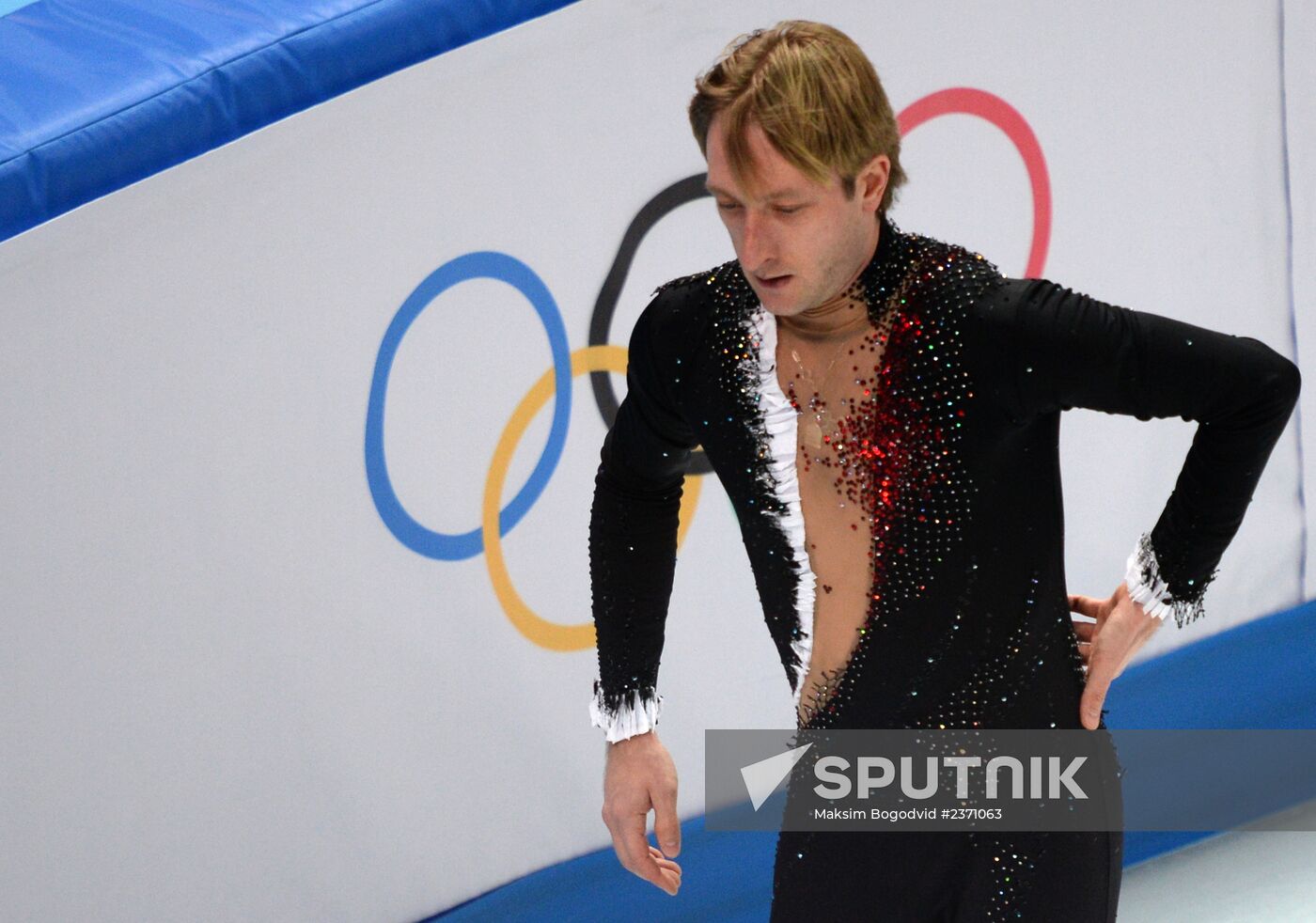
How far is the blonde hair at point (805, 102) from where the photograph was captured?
1266mm

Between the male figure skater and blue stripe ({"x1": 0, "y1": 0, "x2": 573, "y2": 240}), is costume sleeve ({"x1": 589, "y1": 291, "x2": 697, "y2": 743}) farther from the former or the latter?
blue stripe ({"x1": 0, "y1": 0, "x2": 573, "y2": 240})

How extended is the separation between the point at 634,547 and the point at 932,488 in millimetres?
294

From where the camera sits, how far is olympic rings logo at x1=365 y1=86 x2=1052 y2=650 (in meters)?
2.14

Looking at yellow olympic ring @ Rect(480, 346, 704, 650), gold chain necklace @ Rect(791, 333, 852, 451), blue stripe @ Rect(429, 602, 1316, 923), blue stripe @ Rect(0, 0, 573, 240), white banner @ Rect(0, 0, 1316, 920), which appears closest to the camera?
gold chain necklace @ Rect(791, 333, 852, 451)

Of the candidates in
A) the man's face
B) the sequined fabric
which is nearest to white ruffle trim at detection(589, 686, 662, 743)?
the sequined fabric

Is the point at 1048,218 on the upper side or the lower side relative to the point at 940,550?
upper

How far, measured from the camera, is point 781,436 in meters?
1.44

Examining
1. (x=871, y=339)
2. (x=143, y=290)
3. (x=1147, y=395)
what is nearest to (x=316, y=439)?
(x=143, y=290)

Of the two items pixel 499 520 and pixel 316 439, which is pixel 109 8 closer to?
pixel 316 439

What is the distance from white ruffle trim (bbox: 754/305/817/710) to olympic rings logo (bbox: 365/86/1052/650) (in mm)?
794

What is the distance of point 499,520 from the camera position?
225 centimetres

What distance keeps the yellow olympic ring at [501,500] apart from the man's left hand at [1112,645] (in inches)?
35.0

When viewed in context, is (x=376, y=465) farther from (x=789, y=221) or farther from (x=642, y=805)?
(x=789, y=221)

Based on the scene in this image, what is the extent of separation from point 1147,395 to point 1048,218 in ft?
4.58
